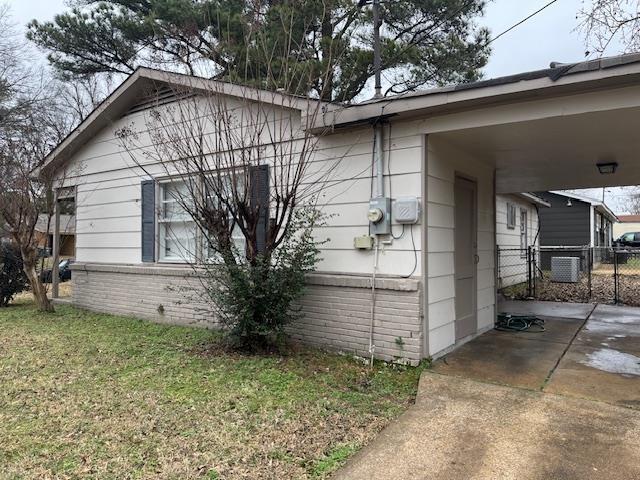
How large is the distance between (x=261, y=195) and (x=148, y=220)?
2654 mm

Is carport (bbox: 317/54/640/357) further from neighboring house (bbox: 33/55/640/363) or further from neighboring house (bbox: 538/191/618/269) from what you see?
neighboring house (bbox: 538/191/618/269)

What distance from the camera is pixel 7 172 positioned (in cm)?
826

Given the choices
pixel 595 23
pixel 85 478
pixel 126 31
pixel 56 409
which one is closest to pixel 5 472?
pixel 85 478

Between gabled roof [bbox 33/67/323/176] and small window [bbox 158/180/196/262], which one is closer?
gabled roof [bbox 33/67/323/176]

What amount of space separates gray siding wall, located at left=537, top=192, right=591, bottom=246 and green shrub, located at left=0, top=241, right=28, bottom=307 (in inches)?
673

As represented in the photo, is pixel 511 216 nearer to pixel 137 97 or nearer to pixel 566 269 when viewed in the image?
pixel 566 269

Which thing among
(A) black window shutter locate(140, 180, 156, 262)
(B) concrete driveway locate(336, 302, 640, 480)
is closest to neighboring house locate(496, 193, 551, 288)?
(B) concrete driveway locate(336, 302, 640, 480)

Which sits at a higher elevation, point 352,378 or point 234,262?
point 234,262

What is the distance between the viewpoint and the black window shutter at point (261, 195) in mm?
5141

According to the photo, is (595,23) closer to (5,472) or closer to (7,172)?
(5,472)

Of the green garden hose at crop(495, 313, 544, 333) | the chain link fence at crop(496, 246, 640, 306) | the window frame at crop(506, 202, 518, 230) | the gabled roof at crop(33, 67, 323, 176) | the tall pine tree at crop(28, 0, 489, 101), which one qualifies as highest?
the tall pine tree at crop(28, 0, 489, 101)

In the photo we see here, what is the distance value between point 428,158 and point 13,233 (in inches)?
286

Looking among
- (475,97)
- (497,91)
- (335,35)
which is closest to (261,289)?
(475,97)

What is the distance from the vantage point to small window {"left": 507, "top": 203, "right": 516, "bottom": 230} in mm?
13109
